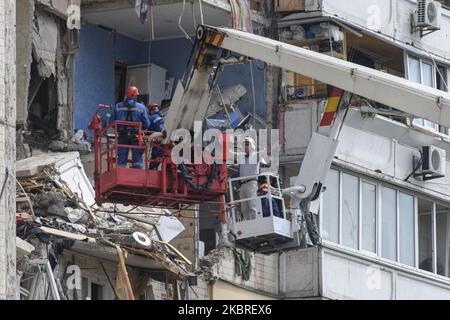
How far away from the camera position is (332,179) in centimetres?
4288

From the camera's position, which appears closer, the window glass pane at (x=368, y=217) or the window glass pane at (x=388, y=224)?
the window glass pane at (x=368, y=217)

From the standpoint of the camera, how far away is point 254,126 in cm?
4341

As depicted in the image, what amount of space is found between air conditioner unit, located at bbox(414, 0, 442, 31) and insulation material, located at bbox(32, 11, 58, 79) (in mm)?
7970

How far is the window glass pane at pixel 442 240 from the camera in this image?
4606 centimetres

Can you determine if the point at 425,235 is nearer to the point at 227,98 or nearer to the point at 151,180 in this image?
the point at 227,98

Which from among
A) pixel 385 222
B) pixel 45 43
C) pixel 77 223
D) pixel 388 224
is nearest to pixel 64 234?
pixel 77 223

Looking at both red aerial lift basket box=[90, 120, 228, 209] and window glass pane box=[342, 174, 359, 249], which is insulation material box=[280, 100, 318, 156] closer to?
window glass pane box=[342, 174, 359, 249]

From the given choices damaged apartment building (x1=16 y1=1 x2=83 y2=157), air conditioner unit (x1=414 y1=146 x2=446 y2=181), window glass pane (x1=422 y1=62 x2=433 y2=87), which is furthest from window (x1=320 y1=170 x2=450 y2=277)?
damaged apartment building (x1=16 y1=1 x2=83 y2=157)

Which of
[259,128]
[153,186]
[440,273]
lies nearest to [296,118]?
[259,128]

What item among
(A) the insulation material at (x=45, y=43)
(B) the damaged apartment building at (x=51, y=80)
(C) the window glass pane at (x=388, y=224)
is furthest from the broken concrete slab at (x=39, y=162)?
(C) the window glass pane at (x=388, y=224)

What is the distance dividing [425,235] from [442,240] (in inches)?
13.6

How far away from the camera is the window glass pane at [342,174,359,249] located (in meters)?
43.2

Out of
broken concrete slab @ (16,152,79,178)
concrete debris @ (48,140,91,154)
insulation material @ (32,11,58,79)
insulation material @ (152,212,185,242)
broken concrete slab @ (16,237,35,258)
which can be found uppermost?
insulation material @ (32,11,58,79)

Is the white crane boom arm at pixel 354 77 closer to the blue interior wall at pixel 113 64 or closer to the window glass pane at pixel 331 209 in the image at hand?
the blue interior wall at pixel 113 64
